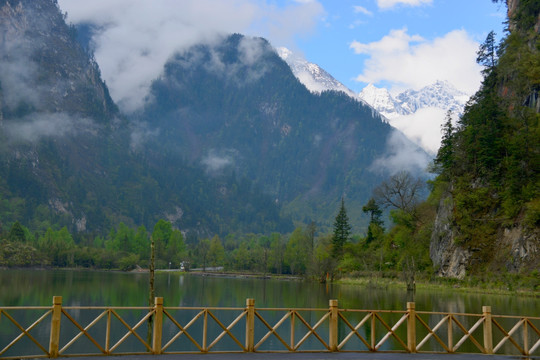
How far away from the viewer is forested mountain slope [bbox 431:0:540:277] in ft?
245

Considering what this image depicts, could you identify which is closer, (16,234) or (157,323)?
(157,323)

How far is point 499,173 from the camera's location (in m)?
82.3

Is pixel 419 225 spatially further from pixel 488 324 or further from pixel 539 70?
pixel 488 324

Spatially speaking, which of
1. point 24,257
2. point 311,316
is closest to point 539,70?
point 311,316

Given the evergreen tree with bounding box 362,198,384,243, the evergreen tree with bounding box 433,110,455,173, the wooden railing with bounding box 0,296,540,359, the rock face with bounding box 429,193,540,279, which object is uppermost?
the evergreen tree with bounding box 433,110,455,173

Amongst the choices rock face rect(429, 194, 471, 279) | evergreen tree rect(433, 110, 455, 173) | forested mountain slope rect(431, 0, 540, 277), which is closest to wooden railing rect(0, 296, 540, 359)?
forested mountain slope rect(431, 0, 540, 277)

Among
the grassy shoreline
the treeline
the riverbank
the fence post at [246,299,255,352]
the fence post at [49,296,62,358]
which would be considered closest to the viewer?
the fence post at [49,296,62,358]

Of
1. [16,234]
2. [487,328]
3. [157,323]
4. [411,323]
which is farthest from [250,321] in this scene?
[16,234]

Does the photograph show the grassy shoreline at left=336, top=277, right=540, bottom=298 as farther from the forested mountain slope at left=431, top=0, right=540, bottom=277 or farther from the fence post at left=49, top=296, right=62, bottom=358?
the fence post at left=49, top=296, right=62, bottom=358

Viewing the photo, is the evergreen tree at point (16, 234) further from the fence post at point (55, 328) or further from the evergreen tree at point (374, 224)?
the fence post at point (55, 328)

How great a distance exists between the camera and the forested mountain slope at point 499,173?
74812 millimetres

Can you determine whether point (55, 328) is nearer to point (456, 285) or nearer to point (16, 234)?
point (456, 285)

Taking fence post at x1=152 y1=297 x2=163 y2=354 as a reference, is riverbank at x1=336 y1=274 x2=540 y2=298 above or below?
below

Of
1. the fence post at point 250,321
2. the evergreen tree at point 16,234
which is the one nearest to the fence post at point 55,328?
the fence post at point 250,321
